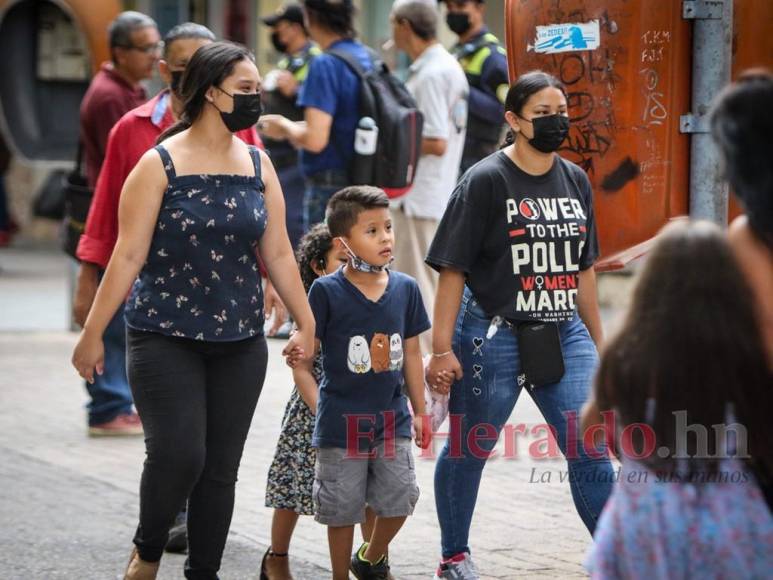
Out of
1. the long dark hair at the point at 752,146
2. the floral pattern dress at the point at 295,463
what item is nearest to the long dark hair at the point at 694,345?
the long dark hair at the point at 752,146

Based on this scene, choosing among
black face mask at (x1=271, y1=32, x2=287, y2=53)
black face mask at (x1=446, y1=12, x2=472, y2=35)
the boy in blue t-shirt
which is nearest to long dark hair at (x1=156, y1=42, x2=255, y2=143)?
the boy in blue t-shirt

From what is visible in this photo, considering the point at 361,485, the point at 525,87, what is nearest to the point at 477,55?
the point at 525,87

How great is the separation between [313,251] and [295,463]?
77cm

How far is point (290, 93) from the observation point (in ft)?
32.0

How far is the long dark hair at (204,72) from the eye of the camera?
5.19 m

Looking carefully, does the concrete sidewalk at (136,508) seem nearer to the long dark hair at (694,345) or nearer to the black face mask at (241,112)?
the black face mask at (241,112)

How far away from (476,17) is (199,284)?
4818 millimetres

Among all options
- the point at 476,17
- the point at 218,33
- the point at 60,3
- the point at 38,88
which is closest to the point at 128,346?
the point at 476,17

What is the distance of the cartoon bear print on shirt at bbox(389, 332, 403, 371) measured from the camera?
17.7ft

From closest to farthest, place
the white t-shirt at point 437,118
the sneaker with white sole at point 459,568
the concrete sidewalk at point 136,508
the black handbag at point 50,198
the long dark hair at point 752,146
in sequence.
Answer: the long dark hair at point 752,146 < the sneaker with white sole at point 459,568 < the concrete sidewalk at point 136,508 < the white t-shirt at point 437,118 < the black handbag at point 50,198

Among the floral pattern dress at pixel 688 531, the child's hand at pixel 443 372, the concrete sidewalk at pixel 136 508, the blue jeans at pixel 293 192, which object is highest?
the blue jeans at pixel 293 192

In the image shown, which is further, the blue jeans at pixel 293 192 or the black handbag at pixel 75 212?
the blue jeans at pixel 293 192

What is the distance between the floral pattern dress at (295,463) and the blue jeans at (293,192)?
4.28 meters

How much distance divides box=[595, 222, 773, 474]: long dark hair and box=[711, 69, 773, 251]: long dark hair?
24 cm
